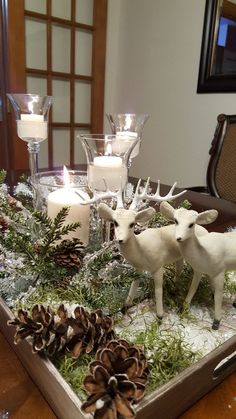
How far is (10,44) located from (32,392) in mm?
2209

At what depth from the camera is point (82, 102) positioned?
2.60 metres

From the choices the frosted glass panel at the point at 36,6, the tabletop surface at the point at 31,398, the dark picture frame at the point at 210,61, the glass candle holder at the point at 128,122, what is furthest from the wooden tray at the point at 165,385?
the frosted glass panel at the point at 36,6

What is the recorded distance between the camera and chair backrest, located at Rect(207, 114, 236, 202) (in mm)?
1628

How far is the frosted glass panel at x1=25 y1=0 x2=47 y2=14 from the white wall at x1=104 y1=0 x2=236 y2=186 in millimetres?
531

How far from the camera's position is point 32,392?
1.20ft

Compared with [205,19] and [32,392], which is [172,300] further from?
[205,19]

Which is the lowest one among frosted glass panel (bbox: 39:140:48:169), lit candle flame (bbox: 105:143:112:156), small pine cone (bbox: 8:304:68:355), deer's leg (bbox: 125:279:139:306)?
frosted glass panel (bbox: 39:140:48:169)

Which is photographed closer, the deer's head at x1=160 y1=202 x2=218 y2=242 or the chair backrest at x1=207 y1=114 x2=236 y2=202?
the deer's head at x1=160 y1=202 x2=218 y2=242

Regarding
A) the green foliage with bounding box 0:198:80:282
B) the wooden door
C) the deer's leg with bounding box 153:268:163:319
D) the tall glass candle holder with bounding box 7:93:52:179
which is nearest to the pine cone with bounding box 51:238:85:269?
the green foliage with bounding box 0:198:80:282

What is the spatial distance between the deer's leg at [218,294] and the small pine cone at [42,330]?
211 millimetres

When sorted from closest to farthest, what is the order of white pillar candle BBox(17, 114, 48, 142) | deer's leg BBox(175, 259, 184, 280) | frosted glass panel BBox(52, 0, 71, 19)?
1. deer's leg BBox(175, 259, 184, 280)
2. white pillar candle BBox(17, 114, 48, 142)
3. frosted glass panel BBox(52, 0, 71, 19)

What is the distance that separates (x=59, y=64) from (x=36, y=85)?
252mm

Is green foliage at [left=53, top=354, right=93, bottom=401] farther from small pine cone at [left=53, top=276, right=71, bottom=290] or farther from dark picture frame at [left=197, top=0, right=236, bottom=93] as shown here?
dark picture frame at [left=197, top=0, right=236, bottom=93]

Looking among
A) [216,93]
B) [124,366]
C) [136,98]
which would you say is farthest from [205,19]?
[124,366]
